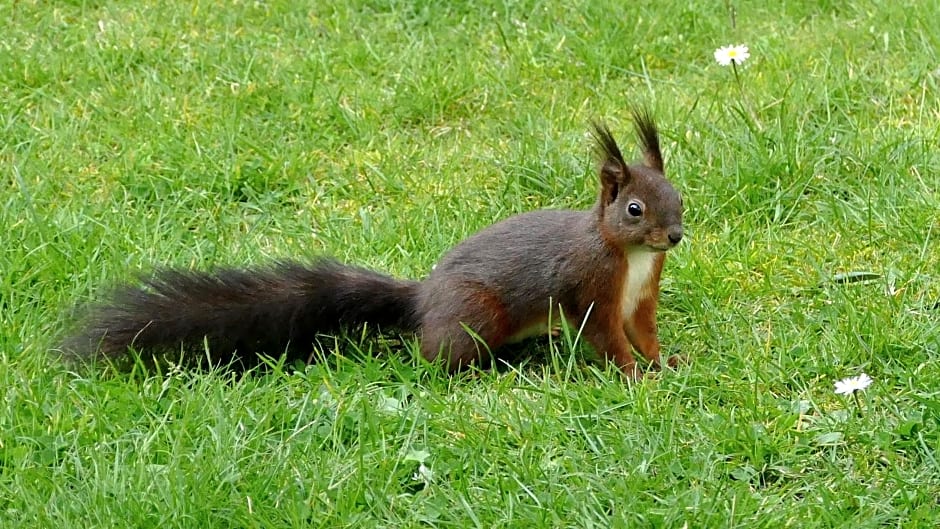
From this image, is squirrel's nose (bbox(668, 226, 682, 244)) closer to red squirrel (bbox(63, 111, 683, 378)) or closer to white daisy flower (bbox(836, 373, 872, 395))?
red squirrel (bbox(63, 111, 683, 378))

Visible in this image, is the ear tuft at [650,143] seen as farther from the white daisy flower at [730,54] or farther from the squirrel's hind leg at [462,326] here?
the white daisy flower at [730,54]

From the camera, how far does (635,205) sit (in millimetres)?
3066

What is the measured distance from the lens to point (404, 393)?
9.89 feet

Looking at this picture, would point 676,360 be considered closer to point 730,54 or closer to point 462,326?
point 462,326

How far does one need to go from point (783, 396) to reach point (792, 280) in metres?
0.56

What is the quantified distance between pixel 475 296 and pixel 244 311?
1.75ft

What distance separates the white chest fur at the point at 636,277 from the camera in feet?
10.3

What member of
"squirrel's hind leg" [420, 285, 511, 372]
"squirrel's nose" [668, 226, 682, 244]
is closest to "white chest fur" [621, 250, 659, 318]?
"squirrel's nose" [668, 226, 682, 244]

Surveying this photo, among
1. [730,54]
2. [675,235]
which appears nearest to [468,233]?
[675,235]

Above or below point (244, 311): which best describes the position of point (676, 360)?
below

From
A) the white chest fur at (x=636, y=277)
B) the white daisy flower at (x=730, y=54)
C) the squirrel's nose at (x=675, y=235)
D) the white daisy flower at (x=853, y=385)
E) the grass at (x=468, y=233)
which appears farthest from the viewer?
the white daisy flower at (x=730, y=54)

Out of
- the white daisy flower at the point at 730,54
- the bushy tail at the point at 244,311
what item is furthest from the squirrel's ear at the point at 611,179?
the white daisy flower at the point at 730,54

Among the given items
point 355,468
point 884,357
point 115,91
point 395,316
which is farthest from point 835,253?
point 115,91

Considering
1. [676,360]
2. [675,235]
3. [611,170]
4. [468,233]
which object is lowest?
[676,360]
